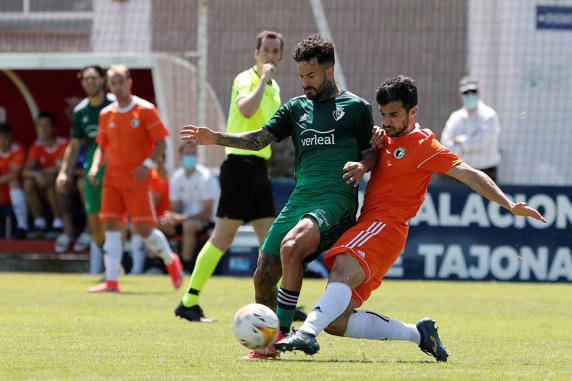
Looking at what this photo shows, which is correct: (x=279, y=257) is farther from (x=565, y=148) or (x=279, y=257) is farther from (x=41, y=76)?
(x=41, y=76)

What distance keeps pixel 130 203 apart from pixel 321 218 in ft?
20.4

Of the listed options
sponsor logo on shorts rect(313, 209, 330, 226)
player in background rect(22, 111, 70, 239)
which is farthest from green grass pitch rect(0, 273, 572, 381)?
player in background rect(22, 111, 70, 239)

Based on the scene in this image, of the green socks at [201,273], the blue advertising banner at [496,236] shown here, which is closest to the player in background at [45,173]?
the blue advertising banner at [496,236]

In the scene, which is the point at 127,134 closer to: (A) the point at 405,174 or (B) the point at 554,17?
(A) the point at 405,174

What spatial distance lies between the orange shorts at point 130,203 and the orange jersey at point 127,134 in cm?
11

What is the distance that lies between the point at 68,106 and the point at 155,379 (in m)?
14.6

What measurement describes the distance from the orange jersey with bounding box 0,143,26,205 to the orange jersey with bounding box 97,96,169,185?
19.6 ft

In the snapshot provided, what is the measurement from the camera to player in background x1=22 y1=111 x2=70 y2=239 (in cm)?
1877

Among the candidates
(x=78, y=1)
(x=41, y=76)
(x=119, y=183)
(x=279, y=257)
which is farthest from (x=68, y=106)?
(x=279, y=257)

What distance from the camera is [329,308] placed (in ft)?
24.0

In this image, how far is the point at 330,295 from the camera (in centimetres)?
736

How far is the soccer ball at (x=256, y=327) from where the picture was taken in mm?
7285

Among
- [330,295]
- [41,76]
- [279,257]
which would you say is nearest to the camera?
[330,295]

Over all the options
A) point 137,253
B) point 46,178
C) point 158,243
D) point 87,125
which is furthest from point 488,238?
point 46,178
